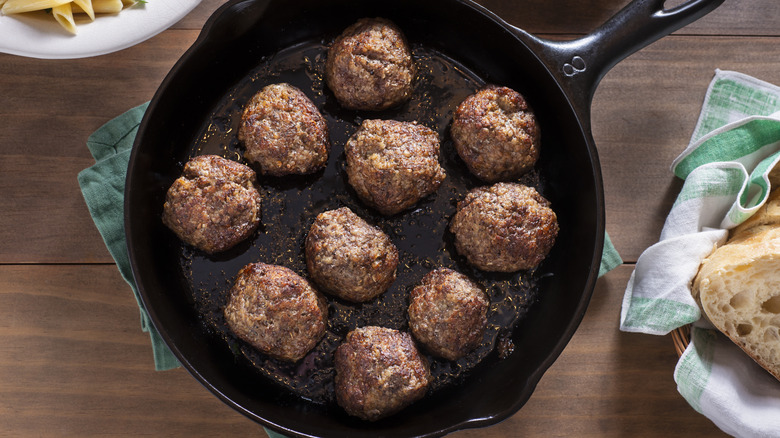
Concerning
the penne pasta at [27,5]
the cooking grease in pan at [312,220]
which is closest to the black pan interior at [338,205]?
the cooking grease in pan at [312,220]

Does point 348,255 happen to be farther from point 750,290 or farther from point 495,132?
point 750,290

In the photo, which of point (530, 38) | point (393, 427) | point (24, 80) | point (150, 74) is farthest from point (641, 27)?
point (24, 80)

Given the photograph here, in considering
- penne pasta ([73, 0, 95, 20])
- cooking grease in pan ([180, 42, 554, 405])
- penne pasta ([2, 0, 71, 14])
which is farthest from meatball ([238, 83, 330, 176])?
penne pasta ([2, 0, 71, 14])

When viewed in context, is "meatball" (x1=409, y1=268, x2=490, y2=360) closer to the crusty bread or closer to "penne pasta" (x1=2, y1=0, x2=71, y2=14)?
the crusty bread

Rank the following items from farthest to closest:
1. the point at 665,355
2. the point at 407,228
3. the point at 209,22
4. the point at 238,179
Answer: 1. the point at 665,355
2. the point at 407,228
3. the point at 238,179
4. the point at 209,22

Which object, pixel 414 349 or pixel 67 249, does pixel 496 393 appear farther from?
pixel 67 249
